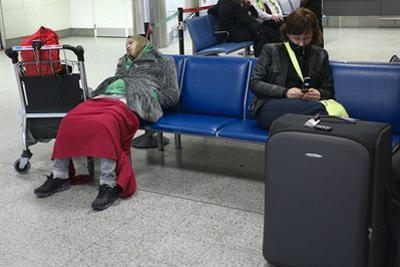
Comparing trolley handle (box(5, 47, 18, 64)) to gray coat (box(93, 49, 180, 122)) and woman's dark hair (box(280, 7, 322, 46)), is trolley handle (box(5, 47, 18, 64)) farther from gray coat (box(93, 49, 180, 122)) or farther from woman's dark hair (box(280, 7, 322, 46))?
woman's dark hair (box(280, 7, 322, 46))

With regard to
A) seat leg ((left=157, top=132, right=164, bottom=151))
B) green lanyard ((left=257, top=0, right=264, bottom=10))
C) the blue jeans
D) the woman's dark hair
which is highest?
green lanyard ((left=257, top=0, right=264, bottom=10))

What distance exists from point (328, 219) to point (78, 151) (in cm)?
164

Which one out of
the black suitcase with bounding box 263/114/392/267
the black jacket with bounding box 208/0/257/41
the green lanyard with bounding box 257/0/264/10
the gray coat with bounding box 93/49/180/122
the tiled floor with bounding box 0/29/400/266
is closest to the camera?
the black suitcase with bounding box 263/114/392/267

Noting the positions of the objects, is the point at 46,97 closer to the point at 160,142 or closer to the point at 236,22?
the point at 160,142

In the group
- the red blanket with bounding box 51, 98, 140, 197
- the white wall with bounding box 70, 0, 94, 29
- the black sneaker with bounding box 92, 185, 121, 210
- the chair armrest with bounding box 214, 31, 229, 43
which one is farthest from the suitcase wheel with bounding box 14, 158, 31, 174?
the white wall with bounding box 70, 0, 94, 29

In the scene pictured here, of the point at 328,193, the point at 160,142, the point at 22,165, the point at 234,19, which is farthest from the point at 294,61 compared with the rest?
the point at 234,19

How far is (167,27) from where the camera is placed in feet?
31.8

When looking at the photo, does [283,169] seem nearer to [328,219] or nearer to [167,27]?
[328,219]

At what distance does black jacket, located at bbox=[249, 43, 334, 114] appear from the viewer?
3.21 meters

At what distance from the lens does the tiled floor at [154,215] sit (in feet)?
8.64

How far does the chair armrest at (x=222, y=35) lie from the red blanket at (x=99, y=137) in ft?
10.4

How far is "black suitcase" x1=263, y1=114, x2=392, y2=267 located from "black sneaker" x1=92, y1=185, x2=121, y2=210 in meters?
1.18

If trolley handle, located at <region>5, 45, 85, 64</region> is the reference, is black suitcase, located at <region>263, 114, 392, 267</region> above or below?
below

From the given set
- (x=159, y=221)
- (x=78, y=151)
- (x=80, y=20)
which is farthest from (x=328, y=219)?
(x=80, y=20)
